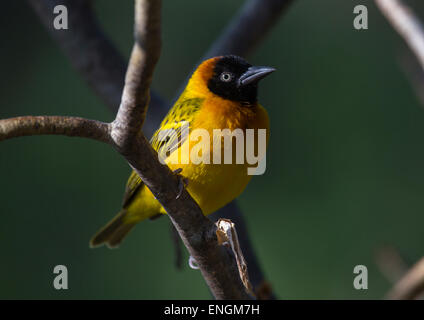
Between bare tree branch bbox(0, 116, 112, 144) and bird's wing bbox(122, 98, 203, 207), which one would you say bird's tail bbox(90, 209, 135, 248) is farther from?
bare tree branch bbox(0, 116, 112, 144)

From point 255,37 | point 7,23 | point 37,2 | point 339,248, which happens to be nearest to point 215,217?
point 255,37

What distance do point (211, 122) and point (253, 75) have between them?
0.35 meters

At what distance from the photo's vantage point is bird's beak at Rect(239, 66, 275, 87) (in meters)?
2.36

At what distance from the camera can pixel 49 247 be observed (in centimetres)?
403

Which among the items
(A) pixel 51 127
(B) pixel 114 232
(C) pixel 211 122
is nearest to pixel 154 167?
(A) pixel 51 127

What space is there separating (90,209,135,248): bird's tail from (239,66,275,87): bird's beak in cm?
101

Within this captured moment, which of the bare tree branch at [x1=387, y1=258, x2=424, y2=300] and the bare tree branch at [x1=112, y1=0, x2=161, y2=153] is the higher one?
the bare tree branch at [x1=112, y1=0, x2=161, y2=153]

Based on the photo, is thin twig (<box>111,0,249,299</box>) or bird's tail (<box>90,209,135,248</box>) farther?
bird's tail (<box>90,209,135,248</box>)

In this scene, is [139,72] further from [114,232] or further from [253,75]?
[114,232]

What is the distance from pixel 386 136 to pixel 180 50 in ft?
6.75

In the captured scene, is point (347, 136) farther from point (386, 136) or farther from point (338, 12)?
point (338, 12)

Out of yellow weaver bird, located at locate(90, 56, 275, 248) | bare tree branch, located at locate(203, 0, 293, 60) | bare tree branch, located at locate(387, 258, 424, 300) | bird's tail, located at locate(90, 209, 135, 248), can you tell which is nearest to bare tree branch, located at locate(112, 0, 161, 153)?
yellow weaver bird, located at locate(90, 56, 275, 248)

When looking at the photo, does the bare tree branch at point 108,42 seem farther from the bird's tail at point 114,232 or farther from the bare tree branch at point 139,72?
the bare tree branch at point 139,72

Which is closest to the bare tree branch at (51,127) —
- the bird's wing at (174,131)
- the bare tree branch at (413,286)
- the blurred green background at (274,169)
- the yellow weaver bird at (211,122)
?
the yellow weaver bird at (211,122)
